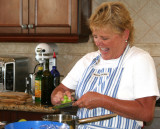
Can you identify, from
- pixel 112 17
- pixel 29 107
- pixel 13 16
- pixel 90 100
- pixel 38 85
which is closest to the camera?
pixel 90 100

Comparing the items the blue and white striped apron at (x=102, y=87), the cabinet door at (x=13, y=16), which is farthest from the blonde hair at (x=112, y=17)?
the cabinet door at (x=13, y=16)

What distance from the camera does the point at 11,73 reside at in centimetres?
272

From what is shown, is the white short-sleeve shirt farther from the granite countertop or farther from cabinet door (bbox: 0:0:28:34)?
cabinet door (bbox: 0:0:28:34)

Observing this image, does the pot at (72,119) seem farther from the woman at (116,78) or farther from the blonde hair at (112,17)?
the blonde hair at (112,17)

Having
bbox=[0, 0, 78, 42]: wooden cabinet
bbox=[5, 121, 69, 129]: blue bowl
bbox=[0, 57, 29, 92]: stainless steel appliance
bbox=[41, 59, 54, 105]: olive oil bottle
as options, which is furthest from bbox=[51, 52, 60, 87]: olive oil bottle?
bbox=[5, 121, 69, 129]: blue bowl

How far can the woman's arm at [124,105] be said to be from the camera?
4.94 ft

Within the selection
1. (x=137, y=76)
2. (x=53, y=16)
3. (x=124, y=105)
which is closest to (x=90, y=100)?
(x=124, y=105)

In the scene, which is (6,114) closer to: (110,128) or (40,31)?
(40,31)

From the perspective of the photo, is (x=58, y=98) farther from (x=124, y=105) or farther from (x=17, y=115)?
(x=17, y=115)

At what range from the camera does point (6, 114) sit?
2531 mm

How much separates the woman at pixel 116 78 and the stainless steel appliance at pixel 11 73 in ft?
3.34

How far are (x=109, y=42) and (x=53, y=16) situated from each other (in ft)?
3.58

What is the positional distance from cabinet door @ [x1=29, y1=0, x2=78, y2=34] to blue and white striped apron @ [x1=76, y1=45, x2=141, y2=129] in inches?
33.4

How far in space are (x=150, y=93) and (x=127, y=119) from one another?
0.20m
